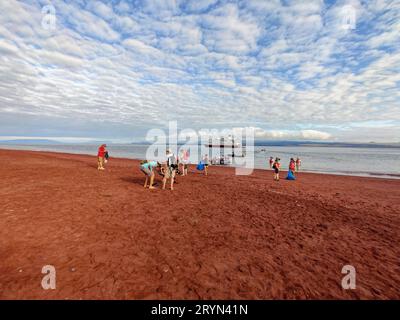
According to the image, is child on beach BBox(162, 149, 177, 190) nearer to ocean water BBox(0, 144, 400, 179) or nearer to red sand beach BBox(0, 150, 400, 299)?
red sand beach BBox(0, 150, 400, 299)

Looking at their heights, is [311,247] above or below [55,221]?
below

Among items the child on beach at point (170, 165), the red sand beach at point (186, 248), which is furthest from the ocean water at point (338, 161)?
the red sand beach at point (186, 248)

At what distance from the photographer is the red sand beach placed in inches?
148

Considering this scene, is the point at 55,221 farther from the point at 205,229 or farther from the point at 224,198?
the point at 224,198

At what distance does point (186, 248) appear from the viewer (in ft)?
17.0

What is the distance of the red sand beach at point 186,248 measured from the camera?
3.75m

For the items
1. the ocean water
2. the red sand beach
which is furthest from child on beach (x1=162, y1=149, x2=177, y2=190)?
the ocean water

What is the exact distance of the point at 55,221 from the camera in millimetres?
6234

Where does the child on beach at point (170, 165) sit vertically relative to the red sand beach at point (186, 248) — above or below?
above

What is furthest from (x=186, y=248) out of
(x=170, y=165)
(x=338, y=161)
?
(x=338, y=161)

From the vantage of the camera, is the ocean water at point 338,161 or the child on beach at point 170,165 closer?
the child on beach at point 170,165

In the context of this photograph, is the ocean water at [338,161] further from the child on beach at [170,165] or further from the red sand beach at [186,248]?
the red sand beach at [186,248]
